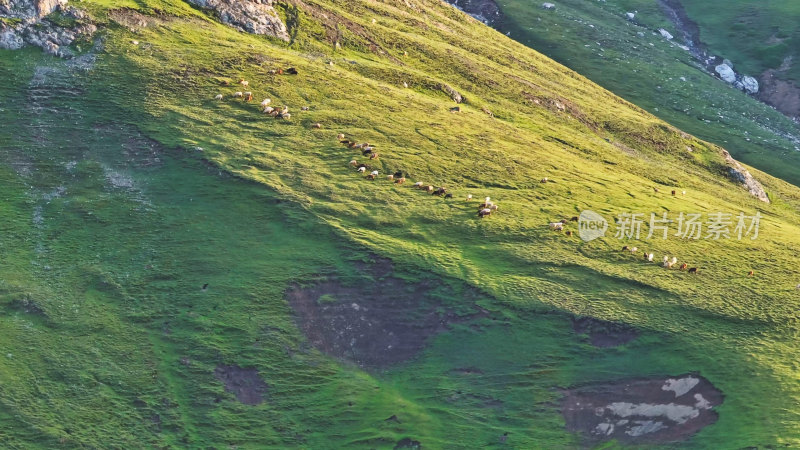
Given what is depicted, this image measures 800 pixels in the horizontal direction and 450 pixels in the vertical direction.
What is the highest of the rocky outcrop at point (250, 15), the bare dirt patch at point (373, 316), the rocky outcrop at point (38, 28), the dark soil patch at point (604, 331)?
the rocky outcrop at point (250, 15)

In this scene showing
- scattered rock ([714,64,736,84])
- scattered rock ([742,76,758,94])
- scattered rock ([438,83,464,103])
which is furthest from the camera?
scattered rock ([714,64,736,84])

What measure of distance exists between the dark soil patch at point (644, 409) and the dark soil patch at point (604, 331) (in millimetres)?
2576

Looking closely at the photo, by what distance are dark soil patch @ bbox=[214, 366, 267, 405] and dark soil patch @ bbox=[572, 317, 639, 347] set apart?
16437 millimetres

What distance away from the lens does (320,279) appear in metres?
38.5

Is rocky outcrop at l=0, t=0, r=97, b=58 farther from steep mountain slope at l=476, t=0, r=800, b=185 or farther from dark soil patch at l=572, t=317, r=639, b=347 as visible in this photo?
steep mountain slope at l=476, t=0, r=800, b=185

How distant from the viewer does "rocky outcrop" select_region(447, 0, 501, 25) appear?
117062mm

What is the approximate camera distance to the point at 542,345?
36.5m

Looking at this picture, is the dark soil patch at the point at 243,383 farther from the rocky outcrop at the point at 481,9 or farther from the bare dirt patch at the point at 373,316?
the rocky outcrop at the point at 481,9

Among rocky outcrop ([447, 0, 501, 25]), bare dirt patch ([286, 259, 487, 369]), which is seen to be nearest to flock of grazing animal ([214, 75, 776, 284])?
bare dirt patch ([286, 259, 487, 369])

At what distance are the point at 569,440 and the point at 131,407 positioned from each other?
20.1m

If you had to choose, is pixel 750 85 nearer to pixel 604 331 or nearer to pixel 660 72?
pixel 660 72

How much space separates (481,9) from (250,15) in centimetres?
6415

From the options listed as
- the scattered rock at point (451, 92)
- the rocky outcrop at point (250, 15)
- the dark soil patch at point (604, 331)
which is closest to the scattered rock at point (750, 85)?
the scattered rock at point (451, 92)

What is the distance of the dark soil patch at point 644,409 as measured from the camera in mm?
33094
